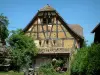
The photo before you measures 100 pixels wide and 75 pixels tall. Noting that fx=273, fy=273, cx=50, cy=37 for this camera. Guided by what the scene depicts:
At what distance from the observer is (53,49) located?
43906 mm

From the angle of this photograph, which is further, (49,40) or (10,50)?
(49,40)

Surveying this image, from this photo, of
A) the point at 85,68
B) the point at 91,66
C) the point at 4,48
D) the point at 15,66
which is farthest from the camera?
the point at 15,66

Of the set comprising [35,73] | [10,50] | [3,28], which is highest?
[3,28]

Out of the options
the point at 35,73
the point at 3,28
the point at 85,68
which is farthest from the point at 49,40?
the point at 85,68

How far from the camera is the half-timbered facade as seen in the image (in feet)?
145

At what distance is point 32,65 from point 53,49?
443 centimetres

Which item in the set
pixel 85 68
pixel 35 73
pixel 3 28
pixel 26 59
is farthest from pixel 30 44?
pixel 85 68

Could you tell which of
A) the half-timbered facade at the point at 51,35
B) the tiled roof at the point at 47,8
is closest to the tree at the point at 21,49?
the half-timbered facade at the point at 51,35

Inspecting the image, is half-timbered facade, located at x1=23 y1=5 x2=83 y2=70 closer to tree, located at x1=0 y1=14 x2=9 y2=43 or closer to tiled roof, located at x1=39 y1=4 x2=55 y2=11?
tiled roof, located at x1=39 y1=4 x2=55 y2=11

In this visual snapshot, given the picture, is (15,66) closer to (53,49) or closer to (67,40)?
(53,49)

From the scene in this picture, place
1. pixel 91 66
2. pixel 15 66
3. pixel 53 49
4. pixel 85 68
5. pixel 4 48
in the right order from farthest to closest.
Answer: pixel 53 49 < pixel 15 66 < pixel 4 48 < pixel 85 68 < pixel 91 66

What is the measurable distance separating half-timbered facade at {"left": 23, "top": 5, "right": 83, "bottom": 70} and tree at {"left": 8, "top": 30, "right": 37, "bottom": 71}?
1958mm

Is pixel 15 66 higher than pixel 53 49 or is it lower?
lower

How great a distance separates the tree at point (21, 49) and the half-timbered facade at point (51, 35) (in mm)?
1958
